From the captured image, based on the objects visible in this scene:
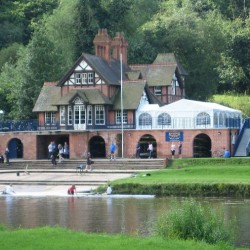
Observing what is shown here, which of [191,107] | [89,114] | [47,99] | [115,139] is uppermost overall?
[47,99]

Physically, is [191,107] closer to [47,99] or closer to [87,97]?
[87,97]

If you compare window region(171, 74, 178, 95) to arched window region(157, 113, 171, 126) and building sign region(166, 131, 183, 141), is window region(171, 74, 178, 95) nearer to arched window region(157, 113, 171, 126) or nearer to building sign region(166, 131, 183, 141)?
arched window region(157, 113, 171, 126)

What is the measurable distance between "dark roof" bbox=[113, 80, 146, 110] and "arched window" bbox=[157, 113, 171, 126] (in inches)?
97.2

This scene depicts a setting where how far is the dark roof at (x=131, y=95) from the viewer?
73.2m

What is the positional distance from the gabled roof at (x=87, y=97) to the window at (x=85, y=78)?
2.48 ft

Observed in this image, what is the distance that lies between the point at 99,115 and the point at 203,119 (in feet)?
32.1

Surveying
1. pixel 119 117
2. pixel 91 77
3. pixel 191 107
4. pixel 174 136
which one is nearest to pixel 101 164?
pixel 174 136

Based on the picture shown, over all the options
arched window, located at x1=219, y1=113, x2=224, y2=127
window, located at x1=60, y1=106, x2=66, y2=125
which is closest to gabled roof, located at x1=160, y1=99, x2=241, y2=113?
arched window, located at x1=219, y1=113, x2=224, y2=127

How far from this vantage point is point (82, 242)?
942 inches

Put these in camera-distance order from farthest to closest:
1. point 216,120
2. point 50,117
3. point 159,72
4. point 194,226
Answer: point 159,72
point 50,117
point 216,120
point 194,226

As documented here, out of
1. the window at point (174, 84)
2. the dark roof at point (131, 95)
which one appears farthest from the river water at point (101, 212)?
the window at point (174, 84)

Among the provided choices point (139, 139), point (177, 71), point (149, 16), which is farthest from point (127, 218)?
point (149, 16)

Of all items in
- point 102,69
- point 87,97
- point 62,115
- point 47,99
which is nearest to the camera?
point 87,97

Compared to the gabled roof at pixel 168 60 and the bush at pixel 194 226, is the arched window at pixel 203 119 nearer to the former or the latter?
the gabled roof at pixel 168 60
